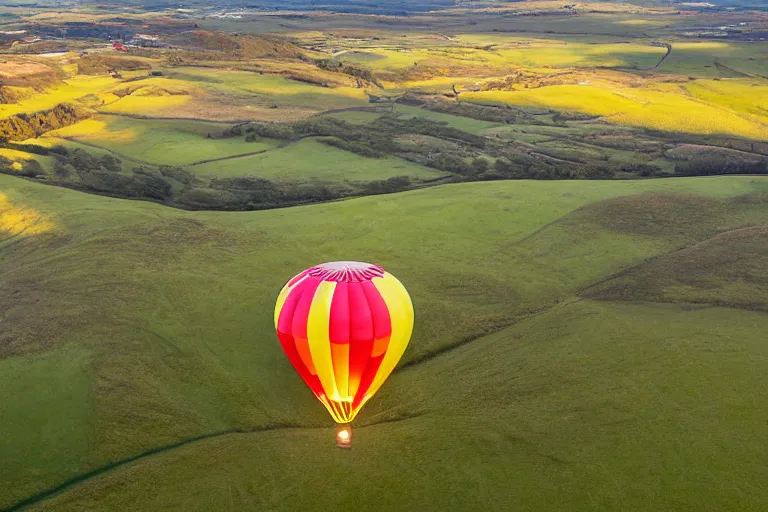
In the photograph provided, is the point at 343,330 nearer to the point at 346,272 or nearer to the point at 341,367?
the point at 341,367

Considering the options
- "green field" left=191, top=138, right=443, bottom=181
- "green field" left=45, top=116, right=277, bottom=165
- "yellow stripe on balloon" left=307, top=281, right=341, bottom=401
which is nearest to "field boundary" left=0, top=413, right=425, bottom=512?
"yellow stripe on balloon" left=307, top=281, right=341, bottom=401

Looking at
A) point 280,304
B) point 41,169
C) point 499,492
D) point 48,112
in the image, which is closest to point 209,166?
→ point 41,169

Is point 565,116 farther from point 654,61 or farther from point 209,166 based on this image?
point 654,61

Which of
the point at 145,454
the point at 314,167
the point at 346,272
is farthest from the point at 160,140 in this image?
the point at 145,454

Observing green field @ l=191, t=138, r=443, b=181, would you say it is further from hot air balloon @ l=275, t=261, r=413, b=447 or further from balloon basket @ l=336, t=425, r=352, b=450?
balloon basket @ l=336, t=425, r=352, b=450

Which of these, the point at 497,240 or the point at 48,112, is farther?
the point at 48,112

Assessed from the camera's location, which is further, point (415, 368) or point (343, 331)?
point (415, 368)

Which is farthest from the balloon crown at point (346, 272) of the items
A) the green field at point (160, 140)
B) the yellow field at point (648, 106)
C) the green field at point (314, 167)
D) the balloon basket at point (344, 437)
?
the yellow field at point (648, 106)
